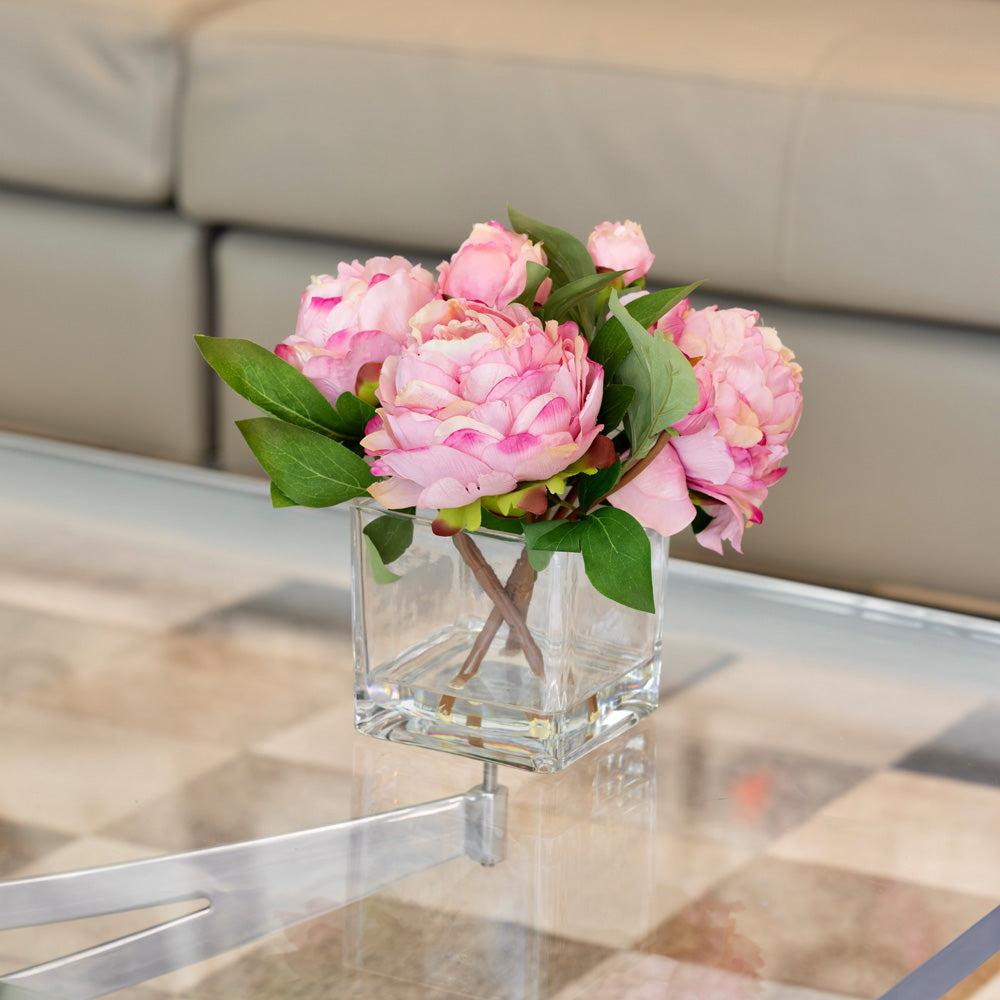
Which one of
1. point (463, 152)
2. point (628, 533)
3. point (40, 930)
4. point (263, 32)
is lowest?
point (40, 930)

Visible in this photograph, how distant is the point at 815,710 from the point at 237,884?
0.29 metres

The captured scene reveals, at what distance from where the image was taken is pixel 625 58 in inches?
46.7

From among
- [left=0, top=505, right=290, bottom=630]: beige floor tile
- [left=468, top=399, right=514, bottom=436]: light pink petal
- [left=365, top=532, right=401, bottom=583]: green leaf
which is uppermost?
[left=468, top=399, right=514, bottom=436]: light pink petal

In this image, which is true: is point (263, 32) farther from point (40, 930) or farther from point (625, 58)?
point (40, 930)

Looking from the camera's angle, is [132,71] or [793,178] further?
[132,71]

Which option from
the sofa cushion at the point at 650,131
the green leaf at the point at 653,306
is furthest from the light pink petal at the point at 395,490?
the sofa cushion at the point at 650,131

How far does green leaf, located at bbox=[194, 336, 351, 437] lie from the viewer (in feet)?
1.87

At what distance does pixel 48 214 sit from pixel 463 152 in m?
0.46

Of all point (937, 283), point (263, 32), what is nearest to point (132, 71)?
point (263, 32)

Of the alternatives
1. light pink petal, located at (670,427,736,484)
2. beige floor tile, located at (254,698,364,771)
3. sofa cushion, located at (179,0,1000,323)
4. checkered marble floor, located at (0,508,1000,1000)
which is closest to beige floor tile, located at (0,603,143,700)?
checkered marble floor, located at (0,508,1000,1000)

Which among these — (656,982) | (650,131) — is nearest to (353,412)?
(656,982)

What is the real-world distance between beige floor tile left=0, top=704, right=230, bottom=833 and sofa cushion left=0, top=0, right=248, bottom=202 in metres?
0.82

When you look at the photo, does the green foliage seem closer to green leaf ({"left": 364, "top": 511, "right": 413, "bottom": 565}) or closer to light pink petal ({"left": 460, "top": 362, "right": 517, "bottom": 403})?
green leaf ({"left": 364, "top": 511, "right": 413, "bottom": 565})

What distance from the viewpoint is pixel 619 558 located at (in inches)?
21.4
